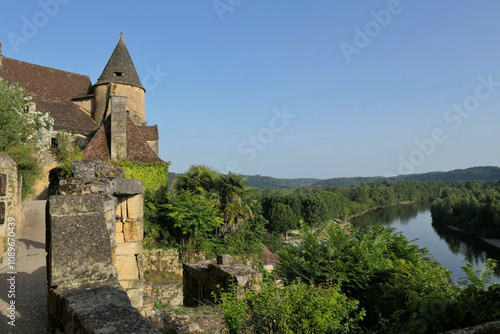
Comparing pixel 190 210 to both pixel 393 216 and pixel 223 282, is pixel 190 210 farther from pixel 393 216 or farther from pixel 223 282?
pixel 393 216

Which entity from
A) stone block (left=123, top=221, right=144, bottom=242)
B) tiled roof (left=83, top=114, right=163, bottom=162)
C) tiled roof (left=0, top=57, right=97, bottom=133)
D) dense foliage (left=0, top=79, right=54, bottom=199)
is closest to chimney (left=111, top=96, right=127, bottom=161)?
tiled roof (left=83, top=114, right=163, bottom=162)

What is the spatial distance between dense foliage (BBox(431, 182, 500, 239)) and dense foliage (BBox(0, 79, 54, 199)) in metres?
57.4

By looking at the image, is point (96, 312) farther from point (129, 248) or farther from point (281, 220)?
point (281, 220)

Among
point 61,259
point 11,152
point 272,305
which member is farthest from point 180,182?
point 61,259

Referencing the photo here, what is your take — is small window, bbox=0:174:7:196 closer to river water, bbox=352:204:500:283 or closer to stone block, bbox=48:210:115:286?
stone block, bbox=48:210:115:286

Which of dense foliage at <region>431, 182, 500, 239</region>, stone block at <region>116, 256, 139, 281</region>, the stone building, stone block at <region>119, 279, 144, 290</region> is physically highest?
the stone building

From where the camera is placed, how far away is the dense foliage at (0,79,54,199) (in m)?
13.8

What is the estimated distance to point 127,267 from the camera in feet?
19.7

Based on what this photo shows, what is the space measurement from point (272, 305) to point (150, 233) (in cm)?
875

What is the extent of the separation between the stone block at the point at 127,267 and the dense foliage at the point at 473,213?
5664cm

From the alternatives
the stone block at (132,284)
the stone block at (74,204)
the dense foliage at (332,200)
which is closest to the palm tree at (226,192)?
the stone block at (132,284)

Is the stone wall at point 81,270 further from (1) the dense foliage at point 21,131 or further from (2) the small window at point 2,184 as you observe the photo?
(1) the dense foliage at point 21,131

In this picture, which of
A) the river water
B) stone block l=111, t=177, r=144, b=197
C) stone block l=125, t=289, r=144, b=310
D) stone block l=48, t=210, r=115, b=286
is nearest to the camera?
stone block l=48, t=210, r=115, b=286

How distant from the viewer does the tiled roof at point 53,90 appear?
2109 centimetres
